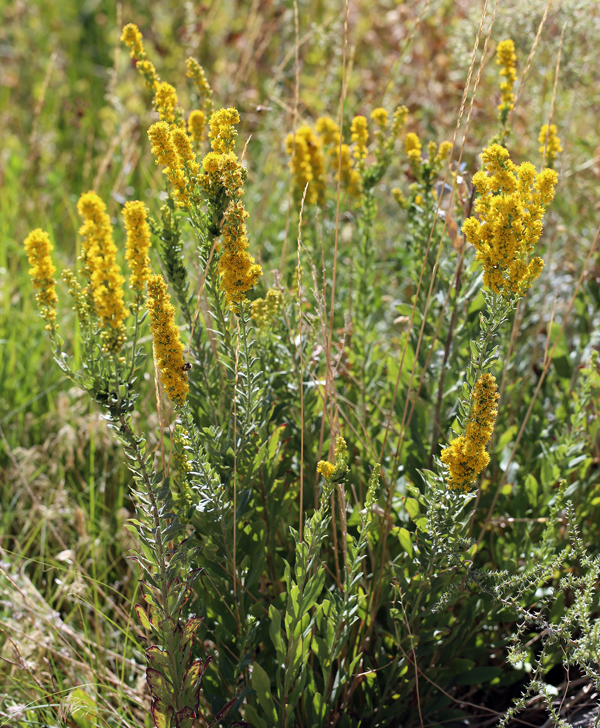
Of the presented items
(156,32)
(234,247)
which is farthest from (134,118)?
(234,247)

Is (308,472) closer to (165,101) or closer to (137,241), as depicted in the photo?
(137,241)

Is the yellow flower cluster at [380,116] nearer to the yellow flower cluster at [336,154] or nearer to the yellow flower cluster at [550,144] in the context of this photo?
the yellow flower cluster at [336,154]

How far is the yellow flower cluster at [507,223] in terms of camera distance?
1294mm

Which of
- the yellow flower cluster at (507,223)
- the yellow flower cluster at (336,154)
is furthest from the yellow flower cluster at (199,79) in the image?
the yellow flower cluster at (507,223)

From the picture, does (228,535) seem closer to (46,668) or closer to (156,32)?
(46,668)

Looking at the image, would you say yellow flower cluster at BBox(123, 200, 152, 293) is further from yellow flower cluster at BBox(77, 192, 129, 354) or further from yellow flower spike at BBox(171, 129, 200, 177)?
yellow flower spike at BBox(171, 129, 200, 177)

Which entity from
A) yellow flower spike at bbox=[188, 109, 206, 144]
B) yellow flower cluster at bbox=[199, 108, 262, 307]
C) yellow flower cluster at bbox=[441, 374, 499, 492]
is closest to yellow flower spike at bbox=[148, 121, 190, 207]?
yellow flower cluster at bbox=[199, 108, 262, 307]

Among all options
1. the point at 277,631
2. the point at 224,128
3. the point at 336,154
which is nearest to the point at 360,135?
the point at 336,154

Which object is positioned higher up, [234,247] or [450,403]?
[234,247]

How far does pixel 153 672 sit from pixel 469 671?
2.91ft

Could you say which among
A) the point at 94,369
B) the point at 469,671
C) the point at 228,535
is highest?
the point at 94,369

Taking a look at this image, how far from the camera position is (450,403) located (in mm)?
2121

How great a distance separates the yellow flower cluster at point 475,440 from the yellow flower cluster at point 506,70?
103 centimetres

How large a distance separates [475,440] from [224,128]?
844 mm
